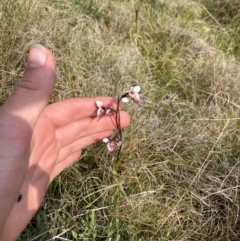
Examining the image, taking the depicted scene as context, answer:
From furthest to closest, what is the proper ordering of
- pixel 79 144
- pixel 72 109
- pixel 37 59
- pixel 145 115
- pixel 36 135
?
1. pixel 145 115
2. pixel 79 144
3. pixel 72 109
4. pixel 36 135
5. pixel 37 59

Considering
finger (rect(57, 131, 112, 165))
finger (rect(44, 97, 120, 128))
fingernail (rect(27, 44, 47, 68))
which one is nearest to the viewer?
fingernail (rect(27, 44, 47, 68))

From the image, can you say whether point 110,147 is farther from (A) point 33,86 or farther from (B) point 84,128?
(A) point 33,86

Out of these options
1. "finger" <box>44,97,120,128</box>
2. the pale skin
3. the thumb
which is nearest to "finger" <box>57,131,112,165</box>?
the pale skin

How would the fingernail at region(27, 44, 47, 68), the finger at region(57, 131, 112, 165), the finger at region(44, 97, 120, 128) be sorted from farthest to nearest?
the finger at region(57, 131, 112, 165) < the finger at region(44, 97, 120, 128) < the fingernail at region(27, 44, 47, 68)

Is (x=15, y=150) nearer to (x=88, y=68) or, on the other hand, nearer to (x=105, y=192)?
(x=105, y=192)

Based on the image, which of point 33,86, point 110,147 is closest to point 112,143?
point 110,147

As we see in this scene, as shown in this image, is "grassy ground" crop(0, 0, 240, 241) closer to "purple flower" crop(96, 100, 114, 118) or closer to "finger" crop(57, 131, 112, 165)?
"finger" crop(57, 131, 112, 165)

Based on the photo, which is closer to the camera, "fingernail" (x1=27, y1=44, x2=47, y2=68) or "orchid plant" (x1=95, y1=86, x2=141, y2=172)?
"fingernail" (x1=27, y1=44, x2=47, y2=68)

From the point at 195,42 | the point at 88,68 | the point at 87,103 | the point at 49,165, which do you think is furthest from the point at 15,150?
the point at 195,42
